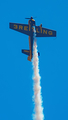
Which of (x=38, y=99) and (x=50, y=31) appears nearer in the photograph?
(x=38, y=99)

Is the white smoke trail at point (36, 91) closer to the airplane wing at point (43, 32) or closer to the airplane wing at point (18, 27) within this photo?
the airplane wing at point (43, 32)

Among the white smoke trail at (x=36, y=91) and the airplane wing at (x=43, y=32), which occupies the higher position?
the airplane wing at (x=43, y=32)

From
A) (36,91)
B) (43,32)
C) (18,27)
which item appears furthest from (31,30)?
(36,91)

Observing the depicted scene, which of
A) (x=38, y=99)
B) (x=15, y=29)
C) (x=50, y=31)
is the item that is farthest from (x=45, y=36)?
(x=38, y=99)

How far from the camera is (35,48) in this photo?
4059cm

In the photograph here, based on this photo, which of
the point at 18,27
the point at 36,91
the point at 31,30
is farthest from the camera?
the point at 18,27

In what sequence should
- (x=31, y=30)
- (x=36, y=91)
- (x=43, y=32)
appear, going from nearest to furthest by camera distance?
1. (x=36, y=91)
2. (x=31, y=30)
3. (x=43, y=32)

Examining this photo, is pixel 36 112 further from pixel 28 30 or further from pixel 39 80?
pixel 28 30

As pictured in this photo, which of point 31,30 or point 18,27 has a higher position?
point 18,27

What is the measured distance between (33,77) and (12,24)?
8.16 metres

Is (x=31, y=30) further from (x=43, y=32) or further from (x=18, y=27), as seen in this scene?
(x=43, y=32)

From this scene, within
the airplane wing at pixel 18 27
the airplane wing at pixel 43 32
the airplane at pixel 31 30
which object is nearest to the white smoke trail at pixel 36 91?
the airplane at pixel 31 30

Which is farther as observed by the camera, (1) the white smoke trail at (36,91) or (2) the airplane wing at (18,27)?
(2) the airplane wing at (18,27)

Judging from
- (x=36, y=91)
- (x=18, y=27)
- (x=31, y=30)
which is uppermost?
(x=18, y=27)
